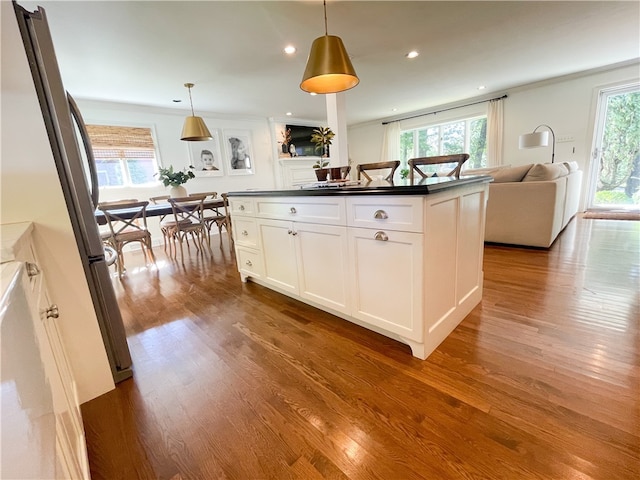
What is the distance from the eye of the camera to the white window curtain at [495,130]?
5793 millimetres

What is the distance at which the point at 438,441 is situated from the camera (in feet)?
3.46

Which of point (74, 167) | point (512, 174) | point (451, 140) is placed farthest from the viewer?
point (451, 140)

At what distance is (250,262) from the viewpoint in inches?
103

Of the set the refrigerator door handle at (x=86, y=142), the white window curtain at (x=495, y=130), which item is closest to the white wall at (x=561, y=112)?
the white window curtain at (x=495, y=130)

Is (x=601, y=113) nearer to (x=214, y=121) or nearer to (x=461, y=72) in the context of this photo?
(x=461, y=72)

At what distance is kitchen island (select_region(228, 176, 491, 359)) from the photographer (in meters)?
1.38

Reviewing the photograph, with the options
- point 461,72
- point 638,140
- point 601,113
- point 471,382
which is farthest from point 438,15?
point 638,140

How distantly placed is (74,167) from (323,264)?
4.53ft

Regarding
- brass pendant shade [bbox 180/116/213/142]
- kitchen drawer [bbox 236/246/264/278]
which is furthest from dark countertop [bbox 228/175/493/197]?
brass pendant shade [bbox 180/116/213/142]

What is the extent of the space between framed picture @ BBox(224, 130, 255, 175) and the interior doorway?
6.45 meters

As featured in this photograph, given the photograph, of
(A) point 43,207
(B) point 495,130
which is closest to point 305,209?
(A) point 43,207

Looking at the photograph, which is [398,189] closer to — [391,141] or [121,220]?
[121,220]

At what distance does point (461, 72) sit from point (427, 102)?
1.84 metres

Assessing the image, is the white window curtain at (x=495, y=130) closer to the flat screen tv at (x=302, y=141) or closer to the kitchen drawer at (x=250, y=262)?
the flat screen tv at (x=302, y=141)
